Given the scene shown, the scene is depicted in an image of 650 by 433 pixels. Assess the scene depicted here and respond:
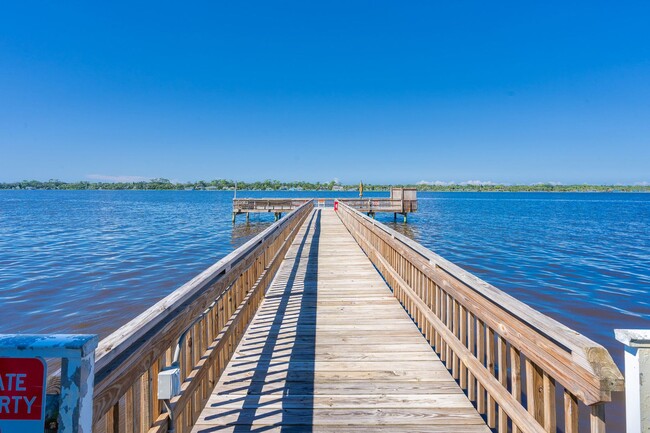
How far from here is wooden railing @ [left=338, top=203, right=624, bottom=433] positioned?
143cm

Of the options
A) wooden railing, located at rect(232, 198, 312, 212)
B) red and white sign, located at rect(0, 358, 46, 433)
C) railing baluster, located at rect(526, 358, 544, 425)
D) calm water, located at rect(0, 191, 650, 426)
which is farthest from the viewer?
wooden railing, located at rect(232, 198, 312, 212)

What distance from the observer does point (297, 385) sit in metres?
3.15

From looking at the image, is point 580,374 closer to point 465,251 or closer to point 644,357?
point 644,357

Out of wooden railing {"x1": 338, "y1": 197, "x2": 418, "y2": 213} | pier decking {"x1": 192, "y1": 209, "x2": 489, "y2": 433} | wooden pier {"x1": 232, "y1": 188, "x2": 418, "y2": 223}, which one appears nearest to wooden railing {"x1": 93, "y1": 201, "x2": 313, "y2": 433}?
pier decking {"x1": 192, "y1": 209, "x2": 489, "y2": 433}

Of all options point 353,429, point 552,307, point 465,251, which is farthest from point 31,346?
point 465,251

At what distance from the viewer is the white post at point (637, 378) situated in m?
1.18

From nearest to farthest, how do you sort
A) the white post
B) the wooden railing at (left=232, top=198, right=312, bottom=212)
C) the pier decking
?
the white post → the pier decking → the wooden railing at (left=232, top=198, right=312, bottom=212)

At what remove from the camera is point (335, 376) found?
3.31 m

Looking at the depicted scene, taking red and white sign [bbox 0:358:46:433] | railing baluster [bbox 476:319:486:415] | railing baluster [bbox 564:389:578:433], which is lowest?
railing baluster [bbox 476:319:486:415]

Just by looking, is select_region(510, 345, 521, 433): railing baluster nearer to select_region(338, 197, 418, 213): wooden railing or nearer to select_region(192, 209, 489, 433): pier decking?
select_region(192, 209, 489, 433): pier decking

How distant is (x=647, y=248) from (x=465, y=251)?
10298 millimetres

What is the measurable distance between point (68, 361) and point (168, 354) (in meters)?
1.67

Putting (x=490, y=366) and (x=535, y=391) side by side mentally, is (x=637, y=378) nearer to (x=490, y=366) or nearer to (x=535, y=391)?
(x=535, y=391)

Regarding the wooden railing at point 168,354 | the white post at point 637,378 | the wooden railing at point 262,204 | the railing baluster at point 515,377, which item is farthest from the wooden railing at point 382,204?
the white post at point 637,378
